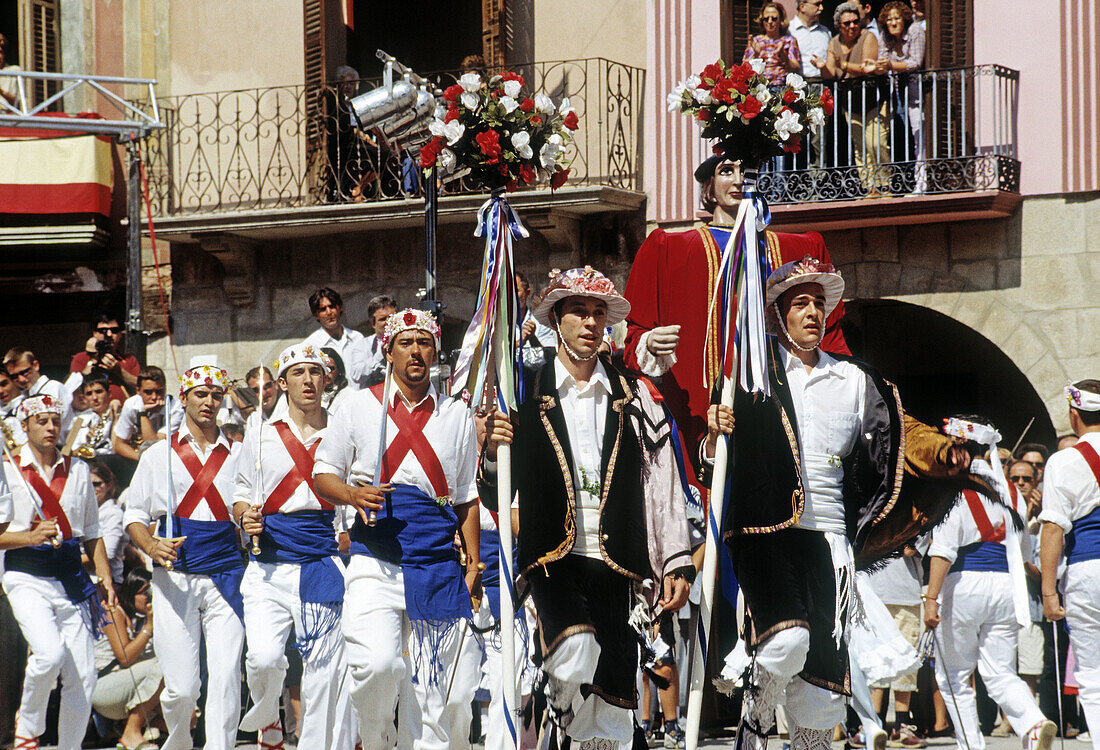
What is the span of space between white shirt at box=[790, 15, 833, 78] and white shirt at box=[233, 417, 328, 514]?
7.18 m

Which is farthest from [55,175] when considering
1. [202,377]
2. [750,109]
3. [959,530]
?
[750,109]

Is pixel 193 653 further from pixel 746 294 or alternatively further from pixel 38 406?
pixel 746 294

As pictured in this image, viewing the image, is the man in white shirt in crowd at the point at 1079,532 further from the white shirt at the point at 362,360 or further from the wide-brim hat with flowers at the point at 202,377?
the wide-brim hat with flowers at the point at 202,377

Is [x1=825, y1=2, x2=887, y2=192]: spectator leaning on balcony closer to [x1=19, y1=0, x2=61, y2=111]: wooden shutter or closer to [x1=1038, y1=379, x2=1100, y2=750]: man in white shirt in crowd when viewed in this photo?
[x1=1038, y1=379, x2=1100, y2=750]: man in white shirt in crowd

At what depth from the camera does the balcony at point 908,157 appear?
14922mm

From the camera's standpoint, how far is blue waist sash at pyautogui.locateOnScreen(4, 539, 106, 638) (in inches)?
420

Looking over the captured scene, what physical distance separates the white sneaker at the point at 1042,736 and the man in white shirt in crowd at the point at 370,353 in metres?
4.44

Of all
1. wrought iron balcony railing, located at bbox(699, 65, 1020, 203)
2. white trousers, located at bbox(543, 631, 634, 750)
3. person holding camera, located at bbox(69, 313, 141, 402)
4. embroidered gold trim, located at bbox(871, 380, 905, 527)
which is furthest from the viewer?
wrought iron balcony railing, located at bbox(699, 65, 1020, 203)

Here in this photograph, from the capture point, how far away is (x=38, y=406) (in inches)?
429

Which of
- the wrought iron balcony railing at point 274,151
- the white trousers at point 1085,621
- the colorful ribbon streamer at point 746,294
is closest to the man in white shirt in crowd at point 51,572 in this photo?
the colorful ribbon streamer at point 746,294

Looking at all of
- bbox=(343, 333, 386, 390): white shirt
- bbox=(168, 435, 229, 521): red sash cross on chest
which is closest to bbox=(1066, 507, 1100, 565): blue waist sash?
bbox=(343, 333, 386, 390): white shirt

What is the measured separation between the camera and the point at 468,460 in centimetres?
870

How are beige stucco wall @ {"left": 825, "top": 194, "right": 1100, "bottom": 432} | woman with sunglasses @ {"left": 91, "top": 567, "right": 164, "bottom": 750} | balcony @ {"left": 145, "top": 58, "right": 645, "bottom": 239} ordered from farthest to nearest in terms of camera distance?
balcony @ {"left": 145, "top": 58, "right": 645, "bottom": 239}
beige stucco wall @ {"left": 825, "top": 194, "right": 1100, "bottom": 432}
woman with sunglasses @ {"left": 91, "top": 567, "right": 164, "bottom": 750}

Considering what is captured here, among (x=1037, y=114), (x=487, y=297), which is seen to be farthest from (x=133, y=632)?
(x=1037, y=114)
